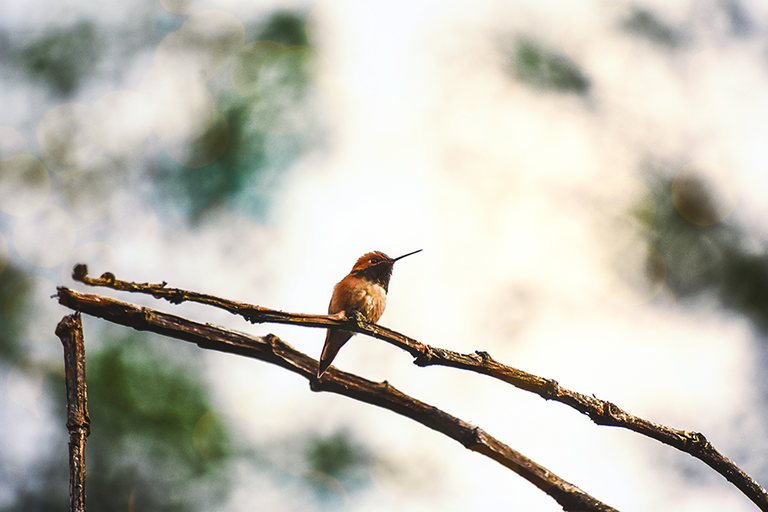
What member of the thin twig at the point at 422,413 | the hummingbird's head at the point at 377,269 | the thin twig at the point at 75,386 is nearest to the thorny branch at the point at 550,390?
the thin twig at the point at 422,413

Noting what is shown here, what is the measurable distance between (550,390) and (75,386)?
2.62 m

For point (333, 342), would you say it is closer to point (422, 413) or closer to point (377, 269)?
point (377, 269)

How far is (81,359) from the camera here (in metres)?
1.83

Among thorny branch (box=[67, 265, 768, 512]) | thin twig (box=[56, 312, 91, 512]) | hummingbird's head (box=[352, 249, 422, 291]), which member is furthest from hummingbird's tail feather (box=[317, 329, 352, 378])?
thin twig (box=[56, 312, 91, 512])

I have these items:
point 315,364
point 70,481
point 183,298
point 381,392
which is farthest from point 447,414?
point 70,481

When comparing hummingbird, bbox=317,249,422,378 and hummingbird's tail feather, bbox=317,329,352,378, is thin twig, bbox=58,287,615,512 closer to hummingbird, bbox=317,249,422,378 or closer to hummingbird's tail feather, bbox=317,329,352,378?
hummingbird's tail feather, bbox=317,329,352,378

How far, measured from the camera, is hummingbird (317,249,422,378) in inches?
229

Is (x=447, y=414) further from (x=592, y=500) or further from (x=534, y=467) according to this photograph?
(x=592, y=500)

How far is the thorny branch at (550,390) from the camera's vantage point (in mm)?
2579

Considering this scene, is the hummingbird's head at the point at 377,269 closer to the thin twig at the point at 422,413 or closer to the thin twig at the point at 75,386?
the thin twig at the point at 422,413

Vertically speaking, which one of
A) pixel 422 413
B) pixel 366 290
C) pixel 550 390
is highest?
pixel 366 290

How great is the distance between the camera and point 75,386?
1.79 meters

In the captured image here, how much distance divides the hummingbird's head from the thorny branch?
3.16 metres

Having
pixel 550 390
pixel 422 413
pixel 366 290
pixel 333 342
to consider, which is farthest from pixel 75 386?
pixel 366 290
